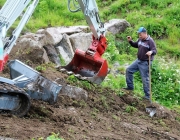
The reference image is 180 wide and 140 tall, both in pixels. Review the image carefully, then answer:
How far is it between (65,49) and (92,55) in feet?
9.72

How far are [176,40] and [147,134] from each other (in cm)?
874

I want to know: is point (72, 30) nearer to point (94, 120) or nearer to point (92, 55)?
point (92, 55)

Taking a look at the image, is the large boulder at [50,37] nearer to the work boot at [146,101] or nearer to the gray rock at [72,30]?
the gray rock at [72,30]

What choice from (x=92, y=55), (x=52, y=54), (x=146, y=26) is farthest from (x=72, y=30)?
(x=92, y=55)

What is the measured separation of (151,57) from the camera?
9.35 m

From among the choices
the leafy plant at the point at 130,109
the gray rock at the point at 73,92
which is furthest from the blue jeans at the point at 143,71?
the gray rock at the point at 73,92

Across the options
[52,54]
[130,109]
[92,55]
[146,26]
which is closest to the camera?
[130,109]

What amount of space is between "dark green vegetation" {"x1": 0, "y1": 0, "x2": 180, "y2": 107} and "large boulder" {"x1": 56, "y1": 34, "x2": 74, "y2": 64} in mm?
1165

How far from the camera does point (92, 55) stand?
895cm

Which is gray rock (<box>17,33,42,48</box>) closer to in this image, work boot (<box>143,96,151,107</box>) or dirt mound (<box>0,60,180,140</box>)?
dirt mound (<box>0,60,180,140</box>)

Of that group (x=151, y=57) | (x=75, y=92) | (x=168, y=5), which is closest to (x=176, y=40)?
(x=168, y=5)

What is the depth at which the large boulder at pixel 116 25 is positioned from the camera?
1541 centimetres

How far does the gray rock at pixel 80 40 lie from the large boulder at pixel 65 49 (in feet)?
1.70

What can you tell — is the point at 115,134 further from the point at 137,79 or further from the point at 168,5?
the point at 168,5
